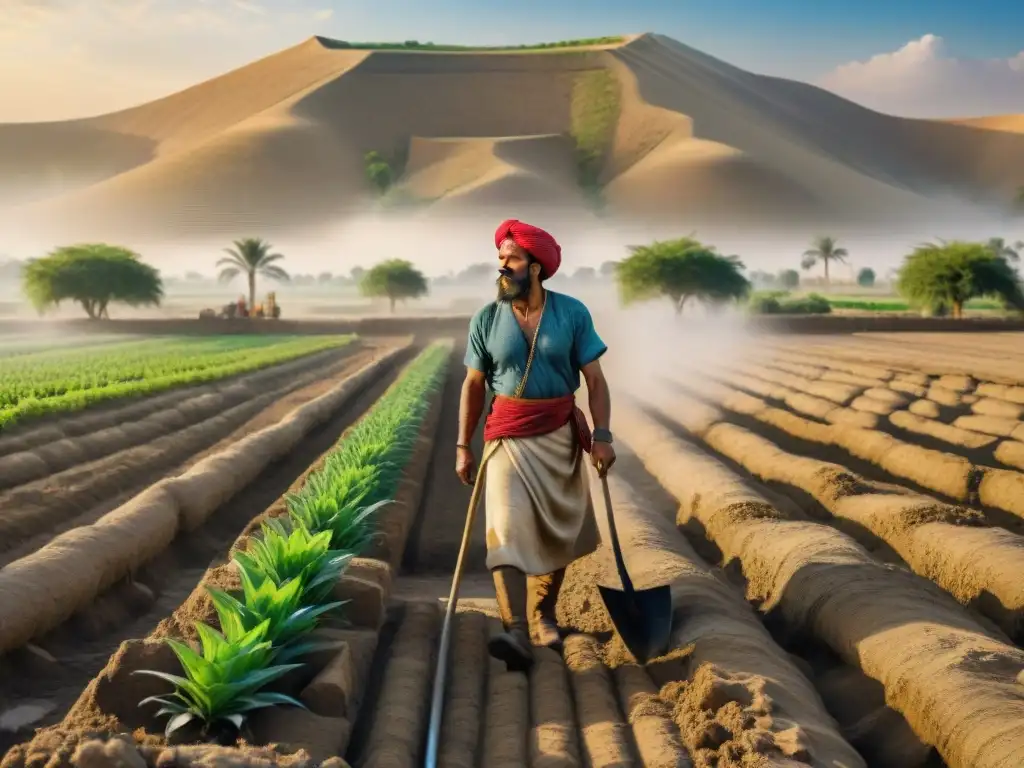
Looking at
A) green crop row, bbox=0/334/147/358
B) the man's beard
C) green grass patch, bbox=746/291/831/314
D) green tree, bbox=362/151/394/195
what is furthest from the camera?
green tree, bbox=362/151/394/195

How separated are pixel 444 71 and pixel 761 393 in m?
123

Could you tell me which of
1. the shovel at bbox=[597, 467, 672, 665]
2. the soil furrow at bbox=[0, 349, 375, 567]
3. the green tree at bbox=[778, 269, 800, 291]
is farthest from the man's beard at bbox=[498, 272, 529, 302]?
the green tree at bbox=[778, 269, 800, 291]

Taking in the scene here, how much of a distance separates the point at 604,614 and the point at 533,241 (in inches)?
69.5

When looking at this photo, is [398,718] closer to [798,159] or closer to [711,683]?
[711,683]

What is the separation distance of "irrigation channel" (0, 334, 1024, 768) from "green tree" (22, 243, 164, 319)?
117 ft

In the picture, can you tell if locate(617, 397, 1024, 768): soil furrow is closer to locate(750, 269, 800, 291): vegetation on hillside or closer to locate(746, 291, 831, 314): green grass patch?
locate(746, 291, 831, 314): green grass patch

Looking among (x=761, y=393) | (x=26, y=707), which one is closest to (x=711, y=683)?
(x=26, y=707)

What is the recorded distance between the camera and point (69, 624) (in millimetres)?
5559

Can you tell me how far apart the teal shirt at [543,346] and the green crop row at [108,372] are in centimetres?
717

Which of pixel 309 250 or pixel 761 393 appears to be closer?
pixel 761 393

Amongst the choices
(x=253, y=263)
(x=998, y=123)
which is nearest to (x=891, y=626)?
(x=253, y=263)

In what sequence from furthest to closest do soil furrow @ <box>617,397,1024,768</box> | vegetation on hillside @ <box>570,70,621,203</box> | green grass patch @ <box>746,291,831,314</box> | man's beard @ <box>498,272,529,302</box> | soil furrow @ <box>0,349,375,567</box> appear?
vegetation on hillside @ <box>570,70,621,203</box> < green grass patch @ <box>746,291,831,314</box> < soil furrow @ <box>0,349,375,567</box> < man's beard @ <box>498,272,529,302</box> < soil furrow @ <box>617,397,1024,768</box>

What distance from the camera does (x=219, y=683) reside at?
3.21m

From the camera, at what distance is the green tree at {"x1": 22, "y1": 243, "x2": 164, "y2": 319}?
43.3m
